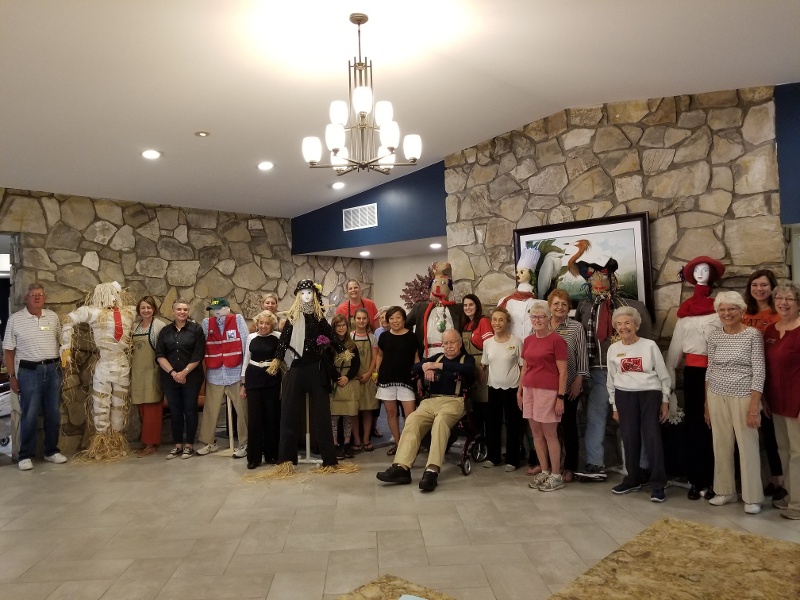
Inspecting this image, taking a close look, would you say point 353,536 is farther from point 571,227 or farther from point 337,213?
point 337,213

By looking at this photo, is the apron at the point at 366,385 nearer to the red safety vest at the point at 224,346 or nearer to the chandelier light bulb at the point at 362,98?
the red safety vest at the point at 224,346

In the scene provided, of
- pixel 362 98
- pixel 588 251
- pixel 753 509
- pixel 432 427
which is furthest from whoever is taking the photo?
pixel 588 251

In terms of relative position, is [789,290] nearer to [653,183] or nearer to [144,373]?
[653,183]

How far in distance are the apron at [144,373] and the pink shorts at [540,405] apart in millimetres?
3391

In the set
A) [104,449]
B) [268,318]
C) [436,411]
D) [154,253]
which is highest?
[154,253]

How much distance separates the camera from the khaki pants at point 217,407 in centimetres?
526

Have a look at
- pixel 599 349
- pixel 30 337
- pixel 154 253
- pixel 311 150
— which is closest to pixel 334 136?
pixel 311 150

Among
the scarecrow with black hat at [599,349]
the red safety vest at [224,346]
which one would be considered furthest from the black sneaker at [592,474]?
the red safety vest at [224,346]

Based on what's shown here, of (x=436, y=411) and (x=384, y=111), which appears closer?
(x=384, y=111)

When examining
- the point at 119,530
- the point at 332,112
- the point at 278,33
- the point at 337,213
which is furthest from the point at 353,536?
the point at 337,213

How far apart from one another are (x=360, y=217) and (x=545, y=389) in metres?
3.31

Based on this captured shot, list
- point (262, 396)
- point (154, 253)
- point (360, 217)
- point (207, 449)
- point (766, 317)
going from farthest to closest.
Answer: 1. point (360, 217)
2. point (154, 253)
3. point (207, 449)
4. point (262, 396)
5. point (766, 317)

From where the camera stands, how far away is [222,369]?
17.3 ft

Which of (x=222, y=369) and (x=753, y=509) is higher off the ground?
(x=222, y=369)
